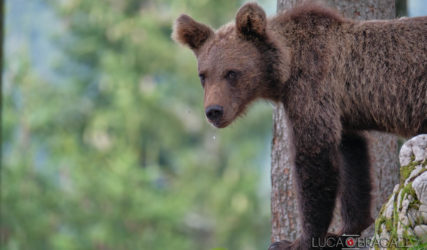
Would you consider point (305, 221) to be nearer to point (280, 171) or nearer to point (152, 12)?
point (280, 171)

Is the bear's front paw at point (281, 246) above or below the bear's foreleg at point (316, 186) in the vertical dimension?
below

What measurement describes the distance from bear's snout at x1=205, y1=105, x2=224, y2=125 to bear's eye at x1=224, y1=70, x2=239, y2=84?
0.27 meters

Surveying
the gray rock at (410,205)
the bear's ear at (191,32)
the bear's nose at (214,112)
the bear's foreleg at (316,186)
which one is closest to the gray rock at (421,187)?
the gray rock at (410,205)

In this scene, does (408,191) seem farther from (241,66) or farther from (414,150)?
(241,66)

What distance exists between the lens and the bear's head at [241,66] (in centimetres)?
536

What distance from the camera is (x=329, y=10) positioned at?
559 centimetres

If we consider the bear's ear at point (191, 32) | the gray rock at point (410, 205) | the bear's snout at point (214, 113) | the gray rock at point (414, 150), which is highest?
the bear's ear at point (191, 32)

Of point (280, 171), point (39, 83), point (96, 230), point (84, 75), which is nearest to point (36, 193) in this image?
point (96, 230)

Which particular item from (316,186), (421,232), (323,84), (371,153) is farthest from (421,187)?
Result: (371,153)

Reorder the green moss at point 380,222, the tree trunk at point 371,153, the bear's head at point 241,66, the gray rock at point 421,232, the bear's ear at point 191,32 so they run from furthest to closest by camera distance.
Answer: the tree trunk at point 371,153 → the bear's ear at point 191,32 → the bear's head at point 241,66 → the green moss at point 380,222 → the gray rock at point 421,232

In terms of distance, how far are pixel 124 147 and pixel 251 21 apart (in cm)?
1886

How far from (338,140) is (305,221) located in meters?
0.63

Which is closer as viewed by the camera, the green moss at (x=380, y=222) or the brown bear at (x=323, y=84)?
the green moss at (x=380, y=222)

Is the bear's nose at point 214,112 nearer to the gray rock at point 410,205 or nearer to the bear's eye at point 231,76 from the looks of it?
the bear's eye at point 231,76
